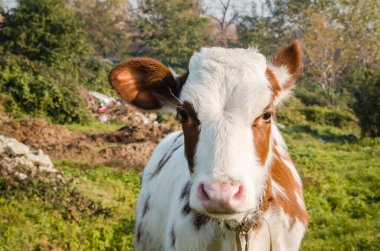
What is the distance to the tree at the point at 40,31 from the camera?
1936cm

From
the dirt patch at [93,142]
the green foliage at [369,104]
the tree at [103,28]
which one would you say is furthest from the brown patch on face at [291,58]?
the tree at [103,28]

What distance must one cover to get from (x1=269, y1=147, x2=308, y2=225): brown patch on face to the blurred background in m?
0.85

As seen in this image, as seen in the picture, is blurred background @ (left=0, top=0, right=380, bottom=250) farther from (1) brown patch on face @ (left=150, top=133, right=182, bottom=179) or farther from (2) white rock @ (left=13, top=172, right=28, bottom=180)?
(1) brown patch on face @ (left=150, top=133, right=182, bottom=179)

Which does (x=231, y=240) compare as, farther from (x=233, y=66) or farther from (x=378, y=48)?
(x=378, y=48)

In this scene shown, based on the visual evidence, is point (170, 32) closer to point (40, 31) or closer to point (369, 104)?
point (40, 31)

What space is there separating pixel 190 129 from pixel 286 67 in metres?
0.82

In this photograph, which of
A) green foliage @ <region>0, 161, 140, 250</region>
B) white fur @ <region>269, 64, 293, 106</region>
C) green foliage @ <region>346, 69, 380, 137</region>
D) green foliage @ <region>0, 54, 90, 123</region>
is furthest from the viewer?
green foliage @ <region>346, 69, 380, 137</region>

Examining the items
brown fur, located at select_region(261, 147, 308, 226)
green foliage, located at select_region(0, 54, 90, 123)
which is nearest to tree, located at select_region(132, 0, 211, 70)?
green foliage, located at select_region(0, 54, 90, 123)

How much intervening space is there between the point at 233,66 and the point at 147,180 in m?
1.96

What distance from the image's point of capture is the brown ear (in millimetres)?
2631

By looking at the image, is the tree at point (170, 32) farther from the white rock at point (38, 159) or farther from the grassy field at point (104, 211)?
the white rock at point (38, 159)

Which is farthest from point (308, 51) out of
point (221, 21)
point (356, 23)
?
point (221, 21)

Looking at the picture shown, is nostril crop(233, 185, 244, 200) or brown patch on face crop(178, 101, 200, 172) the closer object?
nostril crop(233, 185, 244, 200)

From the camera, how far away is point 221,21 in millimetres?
47531
